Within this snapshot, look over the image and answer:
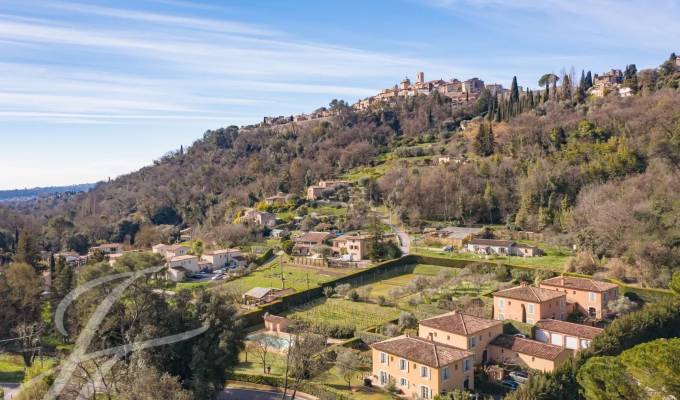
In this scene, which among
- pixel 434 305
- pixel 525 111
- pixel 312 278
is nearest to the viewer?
pixel 434 305

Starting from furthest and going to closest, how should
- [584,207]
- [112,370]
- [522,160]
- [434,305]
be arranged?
[522,160]
[584,207]
[434,305]
[112,370]

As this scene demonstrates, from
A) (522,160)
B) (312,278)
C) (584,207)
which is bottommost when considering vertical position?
(312,278)

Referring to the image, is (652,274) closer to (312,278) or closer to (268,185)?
(312,278)

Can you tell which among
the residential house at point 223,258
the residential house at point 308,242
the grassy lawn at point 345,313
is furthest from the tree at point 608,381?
the residential house at point 223,258

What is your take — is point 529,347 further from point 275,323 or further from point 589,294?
point 275,323

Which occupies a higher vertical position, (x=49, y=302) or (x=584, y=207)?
(x=584, y=207)

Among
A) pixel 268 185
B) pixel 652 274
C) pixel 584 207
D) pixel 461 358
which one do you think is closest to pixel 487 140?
pixel 584 207

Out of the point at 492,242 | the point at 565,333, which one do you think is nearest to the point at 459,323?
the point at 565,333
